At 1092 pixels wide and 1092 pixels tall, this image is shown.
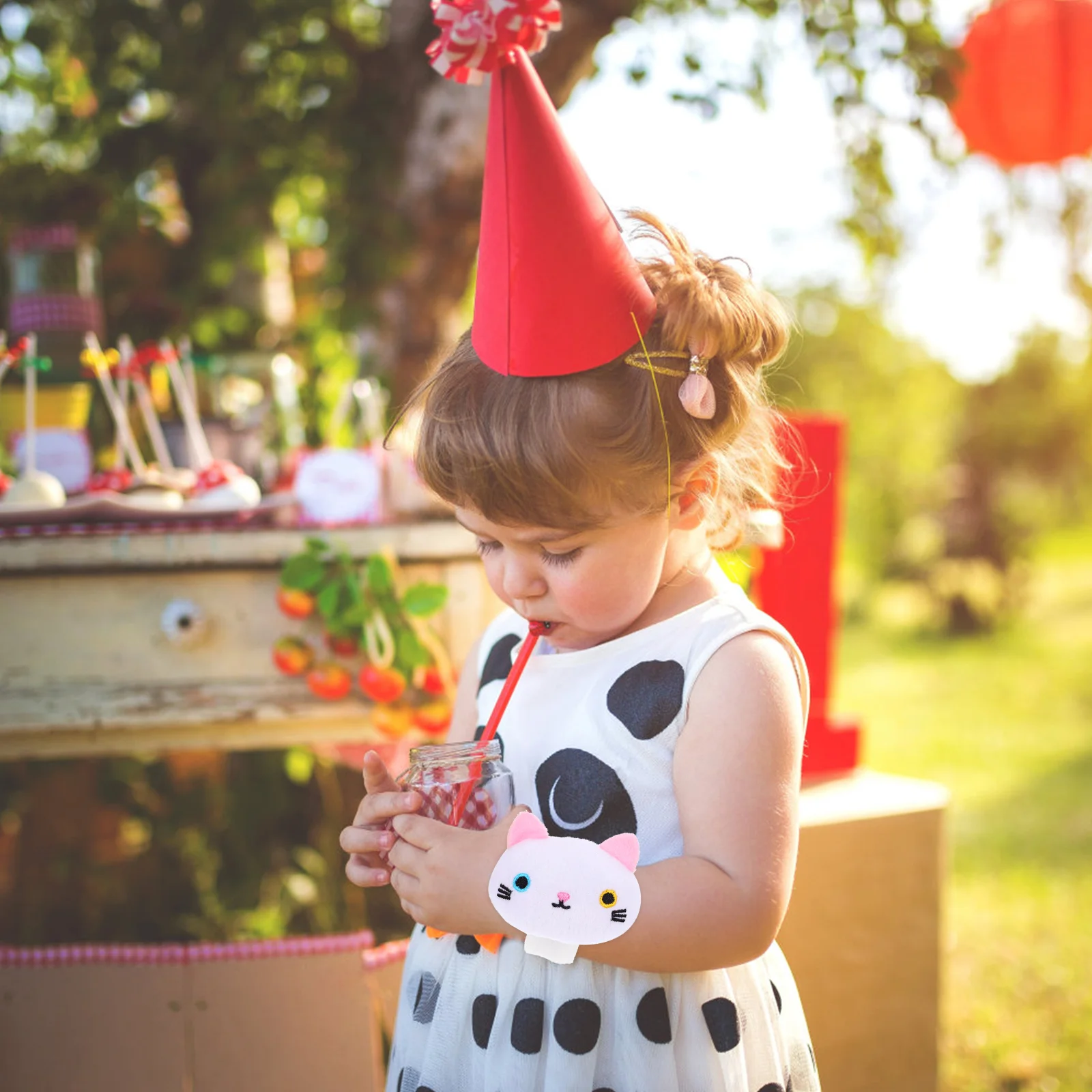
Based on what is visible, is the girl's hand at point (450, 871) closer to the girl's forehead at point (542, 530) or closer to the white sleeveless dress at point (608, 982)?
the white sleeveless dress at point (608, 982)

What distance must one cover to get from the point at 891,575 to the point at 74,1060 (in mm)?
7372

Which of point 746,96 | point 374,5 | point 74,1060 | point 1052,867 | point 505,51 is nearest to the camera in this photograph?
point 505,51

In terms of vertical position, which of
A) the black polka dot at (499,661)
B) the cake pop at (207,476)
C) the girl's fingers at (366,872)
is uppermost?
the cake pop at (207,476)

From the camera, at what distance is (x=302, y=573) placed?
4.62ft

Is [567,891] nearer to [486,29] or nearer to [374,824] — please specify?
[374,824]

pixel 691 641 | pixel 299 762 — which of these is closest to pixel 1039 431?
pixel 299 762

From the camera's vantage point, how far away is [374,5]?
2.40 metres

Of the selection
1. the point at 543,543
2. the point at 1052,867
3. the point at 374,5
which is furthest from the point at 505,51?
the point at 1052,867

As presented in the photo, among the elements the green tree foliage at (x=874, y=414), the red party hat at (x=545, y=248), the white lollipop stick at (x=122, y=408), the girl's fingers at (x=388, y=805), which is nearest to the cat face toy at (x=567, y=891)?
the girl's fingers at (x=388, y=805)

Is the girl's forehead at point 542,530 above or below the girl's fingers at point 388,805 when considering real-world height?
above

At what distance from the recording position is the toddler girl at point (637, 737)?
0.87 metres

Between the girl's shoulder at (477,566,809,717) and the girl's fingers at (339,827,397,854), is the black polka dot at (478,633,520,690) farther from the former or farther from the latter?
the girl's fingers at (339,827,397,854)

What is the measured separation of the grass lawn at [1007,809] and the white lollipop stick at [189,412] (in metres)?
1.71

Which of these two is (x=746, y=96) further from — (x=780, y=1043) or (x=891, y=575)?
(x=891, y=575)
